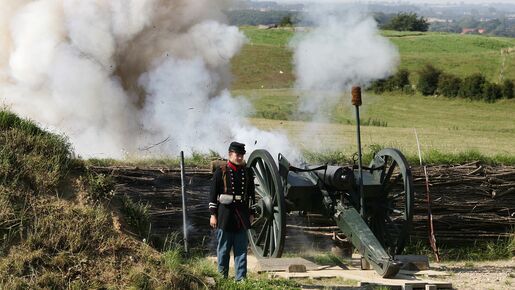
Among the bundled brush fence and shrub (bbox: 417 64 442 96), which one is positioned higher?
shrub (bbox: 417 64 442 96)

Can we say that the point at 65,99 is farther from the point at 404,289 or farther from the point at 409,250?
the point at 404,289

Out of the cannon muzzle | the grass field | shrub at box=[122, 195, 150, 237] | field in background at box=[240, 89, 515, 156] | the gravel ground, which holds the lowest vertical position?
the gravel ground

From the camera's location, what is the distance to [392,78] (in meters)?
39.8

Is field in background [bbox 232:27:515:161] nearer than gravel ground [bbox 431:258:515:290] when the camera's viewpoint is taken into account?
No

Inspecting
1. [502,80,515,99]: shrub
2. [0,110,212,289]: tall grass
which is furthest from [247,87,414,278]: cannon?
[502,80,515,99]: shrub

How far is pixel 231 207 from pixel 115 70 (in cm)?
1191

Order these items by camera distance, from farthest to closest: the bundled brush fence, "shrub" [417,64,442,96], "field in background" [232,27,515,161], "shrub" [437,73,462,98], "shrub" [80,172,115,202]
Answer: "shrub" [417,64,442,96] < "shrub" [437,73,462,98] < "field in background" [232,27,515,161] < the bundled brush fence < "shrub" [80,172,115,202]

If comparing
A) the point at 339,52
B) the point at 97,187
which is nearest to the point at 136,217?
the point at 97,187

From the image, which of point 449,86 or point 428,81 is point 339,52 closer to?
point 449,86

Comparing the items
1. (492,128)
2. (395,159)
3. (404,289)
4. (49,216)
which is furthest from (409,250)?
(492,128)

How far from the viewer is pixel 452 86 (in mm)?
40375

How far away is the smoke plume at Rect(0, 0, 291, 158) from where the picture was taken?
20.3m

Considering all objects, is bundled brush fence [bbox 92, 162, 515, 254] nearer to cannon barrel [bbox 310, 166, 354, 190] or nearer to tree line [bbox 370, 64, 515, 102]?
cannon barrel [bbox 310, 166, 354, 190]

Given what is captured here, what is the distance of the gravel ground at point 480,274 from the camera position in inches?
432
